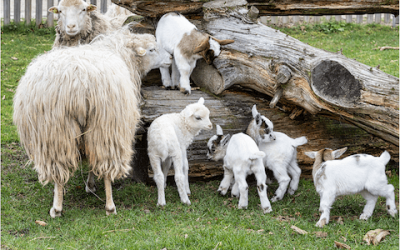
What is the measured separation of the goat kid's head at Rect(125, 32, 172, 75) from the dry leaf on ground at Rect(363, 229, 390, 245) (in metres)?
3.52

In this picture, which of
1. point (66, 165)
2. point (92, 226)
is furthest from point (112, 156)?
point (92, 226)

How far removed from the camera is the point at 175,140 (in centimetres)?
524

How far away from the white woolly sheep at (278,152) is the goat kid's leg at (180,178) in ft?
3.74

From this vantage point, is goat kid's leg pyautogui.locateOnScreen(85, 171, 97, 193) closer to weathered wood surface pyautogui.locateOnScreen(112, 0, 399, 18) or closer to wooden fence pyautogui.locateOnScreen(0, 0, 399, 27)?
weathered wood surface pyautogui.locateOnScreen(112, 0, 399, 18)

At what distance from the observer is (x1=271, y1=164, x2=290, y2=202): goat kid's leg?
5.51m

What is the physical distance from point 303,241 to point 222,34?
3.54m

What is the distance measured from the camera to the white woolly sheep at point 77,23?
20.0 feet

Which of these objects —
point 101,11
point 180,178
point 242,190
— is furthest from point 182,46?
point 101,11

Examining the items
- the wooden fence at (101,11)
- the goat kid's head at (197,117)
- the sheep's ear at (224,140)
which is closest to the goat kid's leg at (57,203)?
the goat kid's head at (197,117)

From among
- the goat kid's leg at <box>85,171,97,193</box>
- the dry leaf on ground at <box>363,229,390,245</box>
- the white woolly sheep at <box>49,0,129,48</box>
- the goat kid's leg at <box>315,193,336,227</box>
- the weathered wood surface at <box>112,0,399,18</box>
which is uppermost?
the weathered wood surface at <box>112,0,399,18</box>

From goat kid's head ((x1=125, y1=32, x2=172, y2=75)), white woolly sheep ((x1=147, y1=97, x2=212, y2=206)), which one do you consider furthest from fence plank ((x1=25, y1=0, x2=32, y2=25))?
white woolly sheep ((x1=147, y1=97, x2=212, y2=206))

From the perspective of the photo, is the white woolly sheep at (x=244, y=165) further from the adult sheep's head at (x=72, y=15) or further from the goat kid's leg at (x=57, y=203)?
the adult sheep's head at (x=72, y=15)

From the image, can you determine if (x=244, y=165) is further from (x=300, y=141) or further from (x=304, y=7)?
(x=304, y=7)

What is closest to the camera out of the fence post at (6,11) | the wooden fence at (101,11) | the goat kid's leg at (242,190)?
the goat kid's leg at (242,190)
